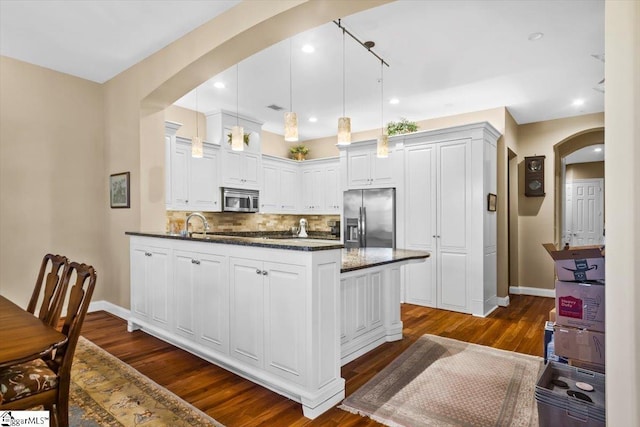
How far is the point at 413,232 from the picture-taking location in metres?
5.18

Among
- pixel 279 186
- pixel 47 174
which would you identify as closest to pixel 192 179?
pixel 47 174

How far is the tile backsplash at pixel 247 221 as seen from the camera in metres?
5.48

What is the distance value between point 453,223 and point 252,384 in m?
3.41

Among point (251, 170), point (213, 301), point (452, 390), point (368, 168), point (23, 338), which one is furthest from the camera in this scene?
point (251, 170)

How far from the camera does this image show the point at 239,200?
19.4 ft

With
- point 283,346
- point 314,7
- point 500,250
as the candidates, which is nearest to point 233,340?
point 283,346

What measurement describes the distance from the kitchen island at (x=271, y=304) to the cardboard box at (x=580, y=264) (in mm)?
1201

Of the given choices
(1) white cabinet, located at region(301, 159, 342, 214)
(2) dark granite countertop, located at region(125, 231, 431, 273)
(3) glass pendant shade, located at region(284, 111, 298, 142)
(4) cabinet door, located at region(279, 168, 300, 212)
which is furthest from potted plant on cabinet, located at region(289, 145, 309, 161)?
(3) glass pendant shade, located at region(284, 111, 298, 142)

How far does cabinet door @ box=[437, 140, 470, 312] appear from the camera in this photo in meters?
4.72

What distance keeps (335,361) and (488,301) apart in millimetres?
3275

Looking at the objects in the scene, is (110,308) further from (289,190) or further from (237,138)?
(289,190)

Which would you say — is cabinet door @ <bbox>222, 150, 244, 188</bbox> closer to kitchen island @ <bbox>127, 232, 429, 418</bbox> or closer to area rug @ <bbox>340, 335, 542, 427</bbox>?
kitchen island @ <bbox>127, 232, 429, 418</bbox>

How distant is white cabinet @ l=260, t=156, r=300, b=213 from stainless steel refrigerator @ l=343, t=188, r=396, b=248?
161cm

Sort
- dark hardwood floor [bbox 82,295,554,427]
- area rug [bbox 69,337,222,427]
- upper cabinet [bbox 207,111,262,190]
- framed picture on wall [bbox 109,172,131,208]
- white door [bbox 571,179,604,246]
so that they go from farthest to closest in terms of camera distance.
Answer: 1. white door [bbox 571,179,604,246]
2. upper cabinet [bbox 207,111,262,190]
3. framed picture on wall [bbox 109,172,131,208]
4. dark hardwood floor [bbox 82,295,554,427]
5. area rug [bbox 69,337,222,427]
